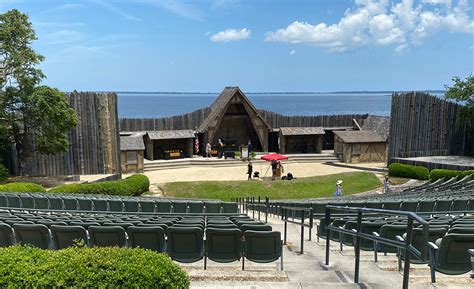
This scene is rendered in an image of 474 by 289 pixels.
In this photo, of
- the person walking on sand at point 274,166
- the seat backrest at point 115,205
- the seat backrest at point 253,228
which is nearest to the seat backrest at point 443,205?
the seat backrest at point 253,228

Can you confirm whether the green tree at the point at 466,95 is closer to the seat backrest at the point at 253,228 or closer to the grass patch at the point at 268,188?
the grass patch at the point at 268,188

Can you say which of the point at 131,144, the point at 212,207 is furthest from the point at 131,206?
the point at 131,144

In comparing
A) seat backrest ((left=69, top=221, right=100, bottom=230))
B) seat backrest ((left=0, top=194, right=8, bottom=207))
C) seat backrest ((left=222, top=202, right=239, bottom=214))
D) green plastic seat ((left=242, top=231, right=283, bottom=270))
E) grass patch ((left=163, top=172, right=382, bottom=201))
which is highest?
seat backrest ((left=69, top=221, right=100, bottom=230))

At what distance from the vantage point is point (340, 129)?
143 ft

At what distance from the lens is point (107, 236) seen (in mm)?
7281

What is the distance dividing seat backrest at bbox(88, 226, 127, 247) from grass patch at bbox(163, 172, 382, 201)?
19442 mm

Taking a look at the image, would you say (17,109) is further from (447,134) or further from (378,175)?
(447,134)

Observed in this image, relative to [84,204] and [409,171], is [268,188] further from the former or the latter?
[84,204]

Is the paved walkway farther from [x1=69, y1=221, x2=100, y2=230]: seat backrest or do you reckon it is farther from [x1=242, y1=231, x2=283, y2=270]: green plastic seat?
[x1=69, y1=221, x2=100, y2=230]: seat backrest

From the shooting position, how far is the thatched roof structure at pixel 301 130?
137ft

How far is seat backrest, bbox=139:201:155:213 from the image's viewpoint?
1377cm

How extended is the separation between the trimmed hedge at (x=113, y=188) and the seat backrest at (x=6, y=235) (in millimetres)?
15257

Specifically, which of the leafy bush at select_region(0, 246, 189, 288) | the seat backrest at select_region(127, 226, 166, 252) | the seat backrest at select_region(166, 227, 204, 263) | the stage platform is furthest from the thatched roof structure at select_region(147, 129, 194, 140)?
the leafy bush at select_region(0, 246, 189, 288)

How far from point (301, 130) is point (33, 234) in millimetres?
36361
